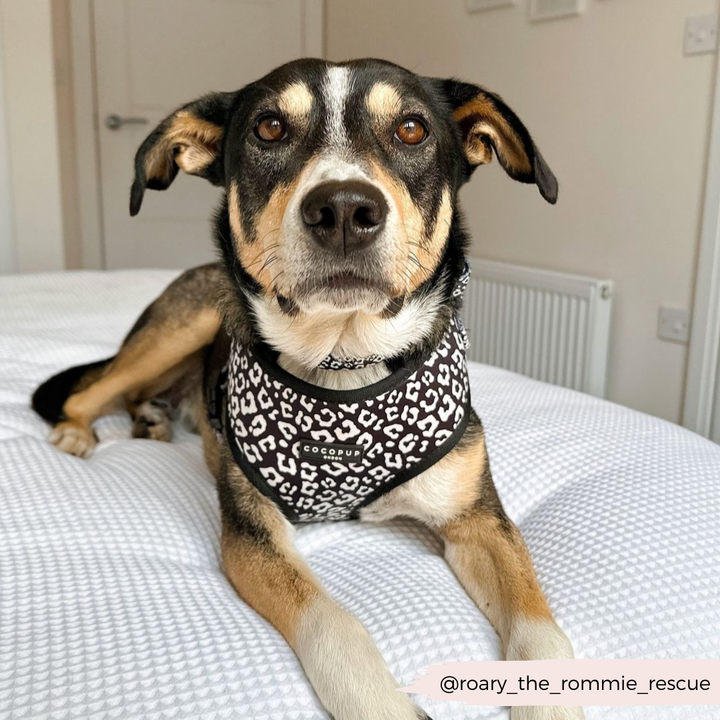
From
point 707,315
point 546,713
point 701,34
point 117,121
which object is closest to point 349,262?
point 546,713

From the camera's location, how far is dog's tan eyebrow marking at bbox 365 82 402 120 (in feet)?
3.98

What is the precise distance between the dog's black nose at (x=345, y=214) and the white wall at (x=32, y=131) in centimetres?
315

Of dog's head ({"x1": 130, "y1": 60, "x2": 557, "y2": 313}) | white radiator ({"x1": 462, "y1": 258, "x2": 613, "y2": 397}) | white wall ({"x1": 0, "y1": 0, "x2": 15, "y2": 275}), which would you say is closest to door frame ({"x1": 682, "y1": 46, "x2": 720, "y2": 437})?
white radiator ({"x1": 462, "y1": 258, "x2": 613, "y2": 397})

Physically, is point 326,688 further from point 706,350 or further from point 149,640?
point 706,350

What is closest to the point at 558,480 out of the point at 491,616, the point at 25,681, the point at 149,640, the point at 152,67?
the point at 491,616

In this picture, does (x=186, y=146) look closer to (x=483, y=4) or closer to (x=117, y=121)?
(x=483, y=4)

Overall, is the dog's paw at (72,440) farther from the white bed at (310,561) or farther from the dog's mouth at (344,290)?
the dog's mouth at (344,290)

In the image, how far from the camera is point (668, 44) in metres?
2.83

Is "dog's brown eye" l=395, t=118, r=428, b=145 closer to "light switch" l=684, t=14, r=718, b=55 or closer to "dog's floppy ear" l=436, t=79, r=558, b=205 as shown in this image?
"dog's floppy ear" l=436, t=79, r=558, b=205

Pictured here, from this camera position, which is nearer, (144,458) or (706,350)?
(144,458)

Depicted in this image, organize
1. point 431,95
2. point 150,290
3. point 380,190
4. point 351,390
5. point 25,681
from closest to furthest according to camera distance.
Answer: point 25,681, point 380,190, point 351,390, point 431,95, point 150,290

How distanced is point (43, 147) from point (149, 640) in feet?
11.0

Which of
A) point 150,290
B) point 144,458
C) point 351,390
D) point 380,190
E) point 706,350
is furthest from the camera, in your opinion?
point 706,350

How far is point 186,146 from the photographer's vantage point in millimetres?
1383
